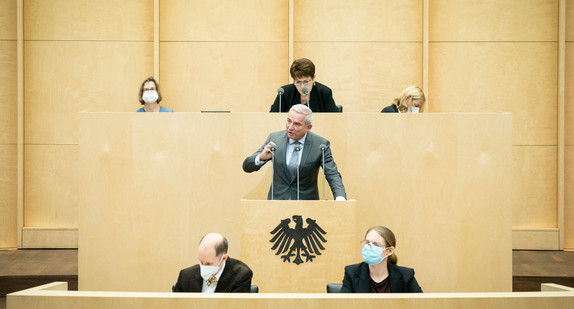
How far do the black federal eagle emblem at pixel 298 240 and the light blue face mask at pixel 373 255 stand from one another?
470mm

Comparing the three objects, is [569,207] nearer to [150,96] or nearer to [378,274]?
[378,274]

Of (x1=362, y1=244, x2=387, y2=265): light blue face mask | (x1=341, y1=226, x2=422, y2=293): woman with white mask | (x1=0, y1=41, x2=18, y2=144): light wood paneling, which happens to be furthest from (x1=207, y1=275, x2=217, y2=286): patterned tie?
(x1=0, y1=41, x2=18, y2=144): light wood paneling

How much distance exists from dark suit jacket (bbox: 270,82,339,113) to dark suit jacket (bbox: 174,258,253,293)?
69.1 inches

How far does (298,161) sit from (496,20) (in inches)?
132

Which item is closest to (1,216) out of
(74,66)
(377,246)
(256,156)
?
(74,66)

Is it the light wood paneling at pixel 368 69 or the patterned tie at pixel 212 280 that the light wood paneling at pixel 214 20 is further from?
the patterned tie at pixel 212 280

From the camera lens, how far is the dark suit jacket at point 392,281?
2963 mm

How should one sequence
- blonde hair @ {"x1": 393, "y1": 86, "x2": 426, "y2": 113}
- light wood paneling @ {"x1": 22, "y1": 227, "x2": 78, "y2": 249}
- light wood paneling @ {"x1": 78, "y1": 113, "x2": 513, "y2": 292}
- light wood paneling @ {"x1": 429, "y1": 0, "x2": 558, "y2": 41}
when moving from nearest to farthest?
light wood paneling @ {"x1": 78, "y1": 113, "x2": 513, "y2": 292}, blonde hair @ {"x1": 393, "y1": 86, "x2": 426, "y2": 113}, light wood paneling @ {"x1": 22, "y1": 227, "x2": 78, "y2": 249}, light wood paneling @ {"x1": 429, "y1": 0, "x2": 558, "y2": 41}

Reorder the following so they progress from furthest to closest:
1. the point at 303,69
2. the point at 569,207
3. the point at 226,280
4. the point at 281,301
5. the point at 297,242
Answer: the point at 569,207 → the point at 303,69 → the point at 297,242 → the point at 226,280 → the point at 281,301

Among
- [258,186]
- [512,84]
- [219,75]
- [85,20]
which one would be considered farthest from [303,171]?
[85,20]

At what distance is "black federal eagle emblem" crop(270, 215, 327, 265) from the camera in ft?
11.1

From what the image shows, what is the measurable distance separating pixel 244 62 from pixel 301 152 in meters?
2.62

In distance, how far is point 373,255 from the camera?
117 inches

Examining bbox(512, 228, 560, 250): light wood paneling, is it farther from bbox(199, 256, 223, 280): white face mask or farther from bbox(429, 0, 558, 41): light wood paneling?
bbox(199, 256, 223, 280): white face mask
